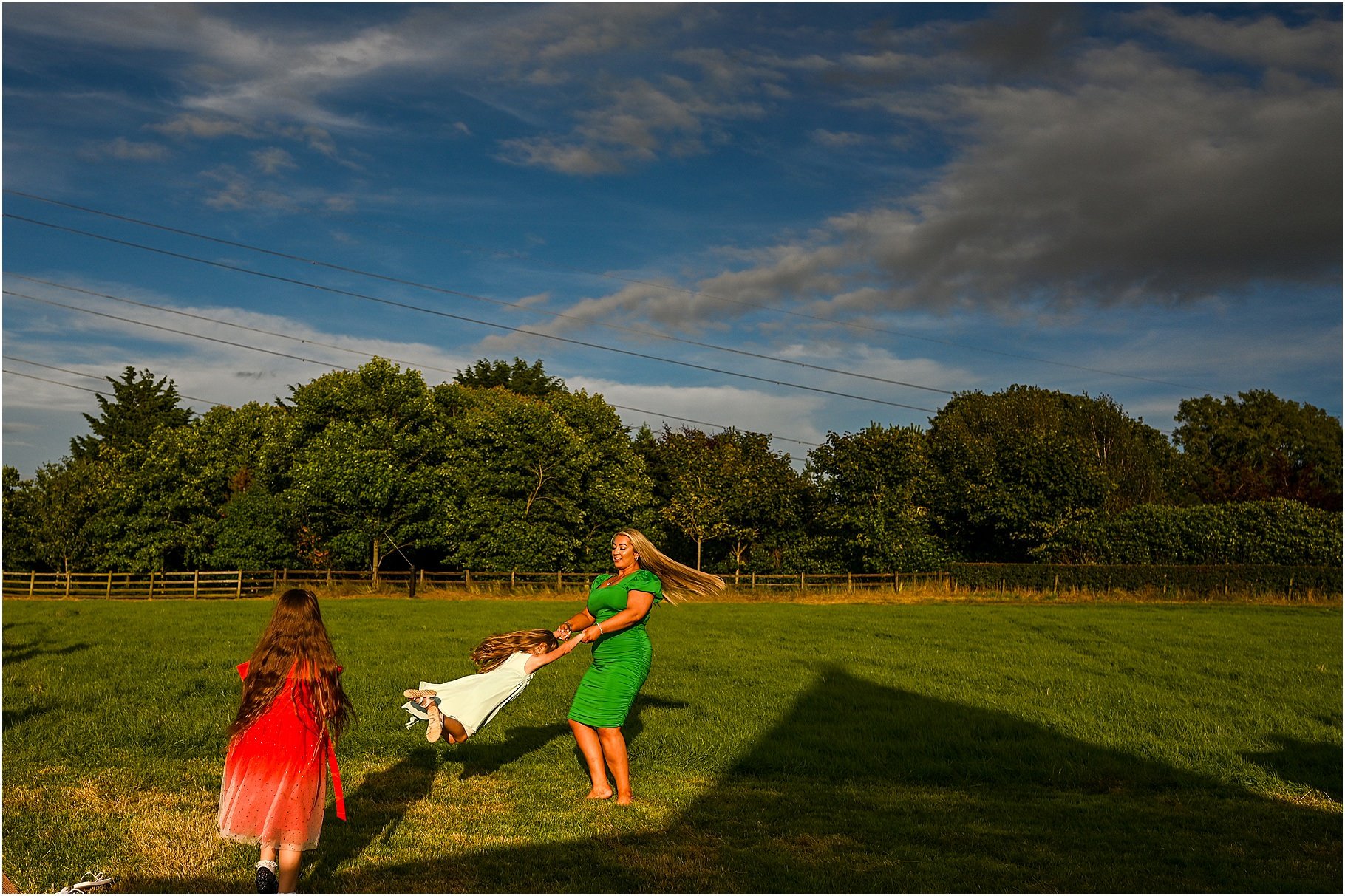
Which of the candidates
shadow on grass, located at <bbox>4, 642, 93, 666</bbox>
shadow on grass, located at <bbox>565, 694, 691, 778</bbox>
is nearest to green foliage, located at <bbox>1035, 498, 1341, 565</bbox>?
shadow on grass, located at <bbox>565, 694, 691, 778</bbox>

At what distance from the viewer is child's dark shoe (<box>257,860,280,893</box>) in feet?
18.4

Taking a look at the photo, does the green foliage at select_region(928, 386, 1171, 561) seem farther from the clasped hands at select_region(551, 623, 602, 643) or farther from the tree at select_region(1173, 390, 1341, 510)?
the clasped hands at select_region(551, 623, 602, 643)

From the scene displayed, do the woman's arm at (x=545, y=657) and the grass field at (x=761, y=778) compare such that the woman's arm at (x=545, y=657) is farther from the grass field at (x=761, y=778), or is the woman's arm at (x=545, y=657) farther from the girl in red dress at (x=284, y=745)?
the girl in red dress at (x=284, y=745)

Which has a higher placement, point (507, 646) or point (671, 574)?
point (671, 574)

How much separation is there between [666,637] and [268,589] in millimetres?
31381

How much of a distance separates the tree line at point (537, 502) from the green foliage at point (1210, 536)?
0.09 meters

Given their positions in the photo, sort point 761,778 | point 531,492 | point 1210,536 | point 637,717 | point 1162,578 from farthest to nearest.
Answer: point 531,492 → point 1210,536 → point 1162,578 → point 637,717 → point 761,778

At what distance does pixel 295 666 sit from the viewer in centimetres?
575

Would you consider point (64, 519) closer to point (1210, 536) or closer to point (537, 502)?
point (537, 502)

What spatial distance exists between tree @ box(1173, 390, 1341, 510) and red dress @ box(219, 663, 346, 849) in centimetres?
7958

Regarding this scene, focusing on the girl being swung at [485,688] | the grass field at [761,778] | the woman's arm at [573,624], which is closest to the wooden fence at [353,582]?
the grass field at [761,778]

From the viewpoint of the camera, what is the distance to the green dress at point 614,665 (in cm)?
805

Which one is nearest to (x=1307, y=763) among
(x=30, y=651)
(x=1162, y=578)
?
(x=30, y=651)

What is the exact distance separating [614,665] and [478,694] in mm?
1150
